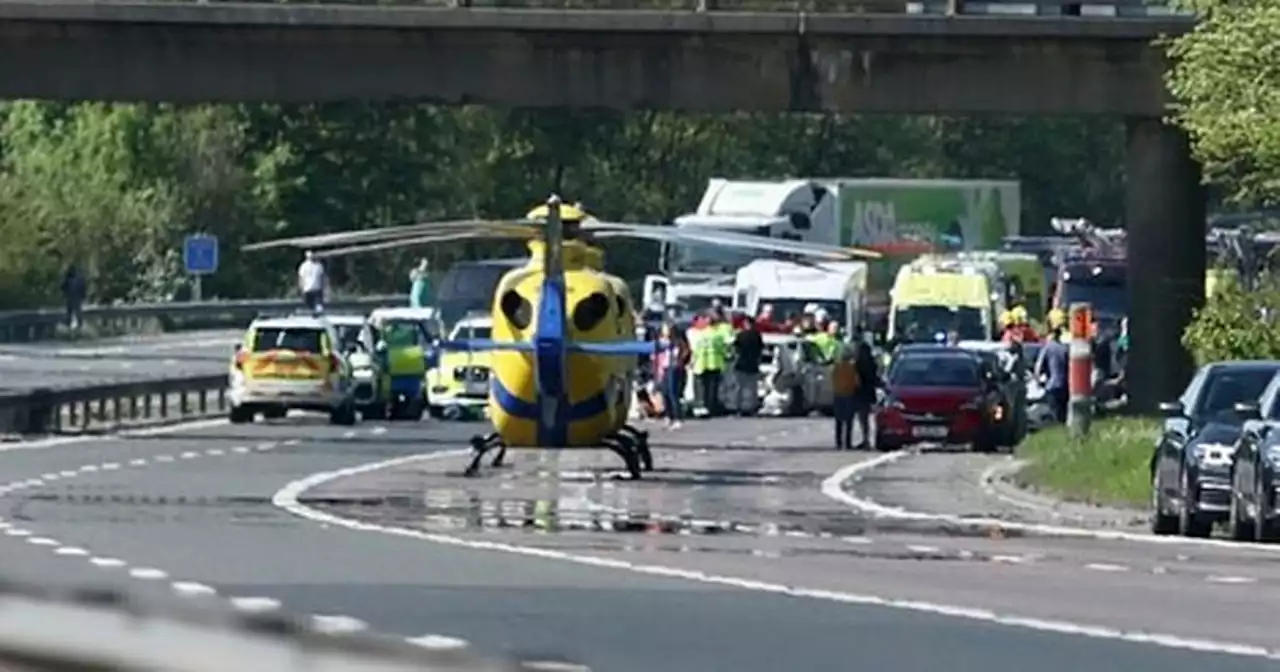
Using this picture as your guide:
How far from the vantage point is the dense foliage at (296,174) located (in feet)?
309

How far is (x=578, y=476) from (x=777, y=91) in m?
10.6

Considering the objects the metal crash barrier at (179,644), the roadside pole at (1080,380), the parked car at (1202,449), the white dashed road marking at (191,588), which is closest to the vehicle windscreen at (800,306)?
the roadside pole at (1080,380)

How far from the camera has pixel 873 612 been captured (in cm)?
2008

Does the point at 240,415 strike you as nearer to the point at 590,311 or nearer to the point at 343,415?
the point at 343,415

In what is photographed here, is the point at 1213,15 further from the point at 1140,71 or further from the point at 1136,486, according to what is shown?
the point at 1140,71

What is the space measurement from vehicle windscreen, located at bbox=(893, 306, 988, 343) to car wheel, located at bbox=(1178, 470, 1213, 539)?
3433 centimetres

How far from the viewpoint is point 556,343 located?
37094 mm

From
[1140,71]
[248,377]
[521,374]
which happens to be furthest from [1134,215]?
[521,374]

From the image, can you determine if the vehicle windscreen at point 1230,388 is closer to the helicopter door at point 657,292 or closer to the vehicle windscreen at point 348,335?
the vehicle windscreen at point 348,335

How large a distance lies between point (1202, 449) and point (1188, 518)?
1.79ft

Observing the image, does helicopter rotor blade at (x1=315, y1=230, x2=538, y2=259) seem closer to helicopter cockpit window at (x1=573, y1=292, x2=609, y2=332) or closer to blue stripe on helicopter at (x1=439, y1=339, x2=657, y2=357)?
helicopter cockpit window at (x1=573, y1=292, x2=609, y2=332)

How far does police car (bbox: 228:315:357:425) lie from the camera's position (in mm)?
51188

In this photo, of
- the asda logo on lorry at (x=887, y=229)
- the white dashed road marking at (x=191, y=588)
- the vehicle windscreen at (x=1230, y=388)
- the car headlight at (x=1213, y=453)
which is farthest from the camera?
the asda logo on lorry at (x=887, y=229)

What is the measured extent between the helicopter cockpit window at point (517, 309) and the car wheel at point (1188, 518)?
31.5 ft
